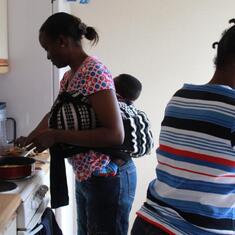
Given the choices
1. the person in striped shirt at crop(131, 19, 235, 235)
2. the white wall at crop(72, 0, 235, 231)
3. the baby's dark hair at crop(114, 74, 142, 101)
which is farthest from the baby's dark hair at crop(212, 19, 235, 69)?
the white wall at crop(72, 0, 235, 231)

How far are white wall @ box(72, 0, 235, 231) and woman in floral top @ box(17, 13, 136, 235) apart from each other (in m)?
1.16

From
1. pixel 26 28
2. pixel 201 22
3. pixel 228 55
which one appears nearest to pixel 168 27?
pixel 201 22

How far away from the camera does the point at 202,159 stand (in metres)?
0.89

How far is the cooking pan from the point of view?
1480 mm

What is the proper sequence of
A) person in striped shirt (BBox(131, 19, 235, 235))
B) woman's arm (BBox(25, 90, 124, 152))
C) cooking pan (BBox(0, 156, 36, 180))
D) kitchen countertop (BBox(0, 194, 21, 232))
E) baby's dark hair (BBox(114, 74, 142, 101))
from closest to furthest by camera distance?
1. person in striped shirt (BBox(131, 19, 235, 235))
2. kitchen countertop (BBox(0, 194, 21, 232))
3. woman's arm (BBox(25, 90, 124, 152))
4. cooking pan (BBox(0, 156, 36, 180))
5. baby's dark hair (BBox(114, 74, 142, 101))

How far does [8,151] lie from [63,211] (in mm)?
612

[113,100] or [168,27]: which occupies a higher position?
[168,27]

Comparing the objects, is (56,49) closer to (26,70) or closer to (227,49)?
(227,49)

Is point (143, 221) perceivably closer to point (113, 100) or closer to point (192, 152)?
point (192, 152)

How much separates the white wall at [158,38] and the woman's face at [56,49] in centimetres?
122

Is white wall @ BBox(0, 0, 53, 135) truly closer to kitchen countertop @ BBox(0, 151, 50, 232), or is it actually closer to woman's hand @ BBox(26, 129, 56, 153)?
woman's hand @ BBox(26, 129, 56, 153)

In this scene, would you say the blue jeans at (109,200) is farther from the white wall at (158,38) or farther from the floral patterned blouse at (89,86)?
the white wall at (158,38)

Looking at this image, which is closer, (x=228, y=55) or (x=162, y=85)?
(x=228, y=55)

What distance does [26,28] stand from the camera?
2.16 meters
